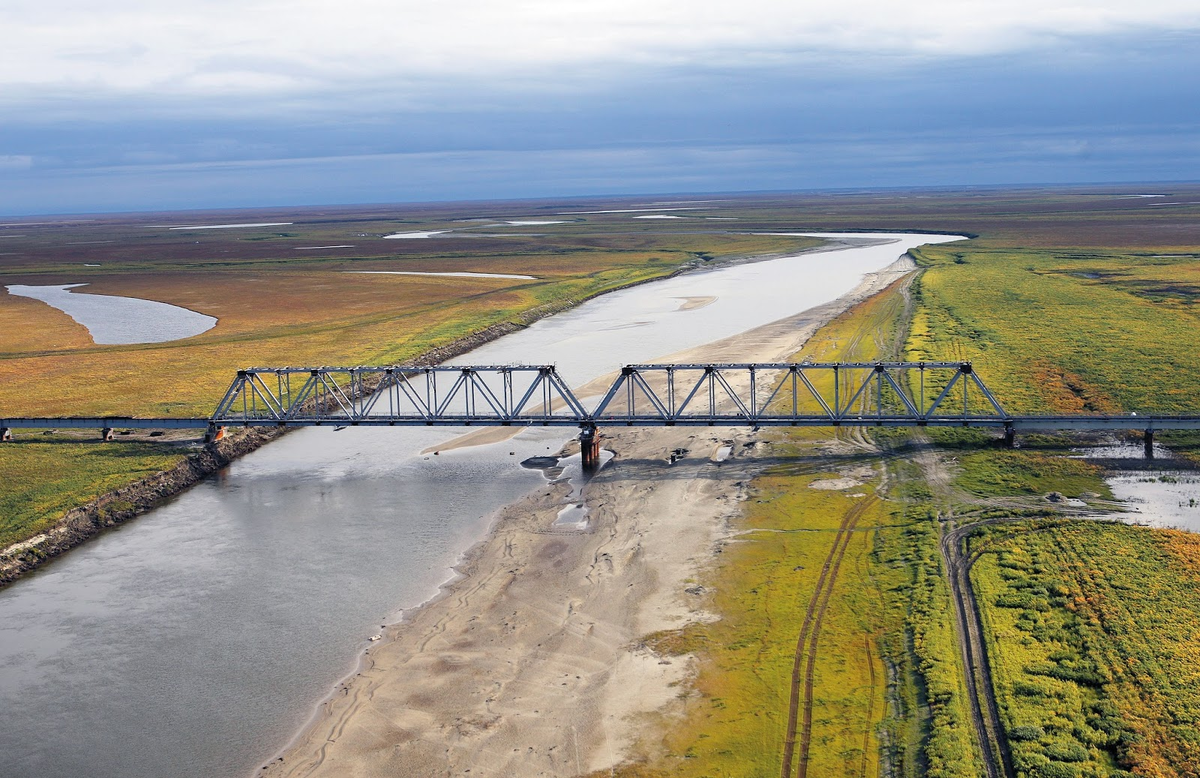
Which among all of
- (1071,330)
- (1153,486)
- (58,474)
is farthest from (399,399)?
(1071,330)

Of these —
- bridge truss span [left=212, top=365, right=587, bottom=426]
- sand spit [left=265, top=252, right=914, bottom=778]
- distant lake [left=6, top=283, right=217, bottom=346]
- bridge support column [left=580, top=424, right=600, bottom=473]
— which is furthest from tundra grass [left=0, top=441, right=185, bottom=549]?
distant lake [left=6, top=283, right=217, bottom=346]

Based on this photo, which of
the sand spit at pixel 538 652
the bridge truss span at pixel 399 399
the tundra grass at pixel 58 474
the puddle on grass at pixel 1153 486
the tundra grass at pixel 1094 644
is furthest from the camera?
the bridge truss span at pixel 399 399

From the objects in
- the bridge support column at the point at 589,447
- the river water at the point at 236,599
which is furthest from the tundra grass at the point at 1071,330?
the river water at the point at 236,599

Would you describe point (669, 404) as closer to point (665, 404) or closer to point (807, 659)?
point (665, 404)

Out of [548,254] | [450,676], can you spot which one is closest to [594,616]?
[450,676]

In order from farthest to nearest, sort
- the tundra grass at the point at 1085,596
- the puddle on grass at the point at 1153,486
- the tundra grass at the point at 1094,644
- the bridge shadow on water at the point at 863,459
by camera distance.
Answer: the bridge shadow on water at the point at 863,459, the puddle on grass at the point at 1153,486, the tundra grass at the point at 1085,596, the tundra grass at the point at 1094,644

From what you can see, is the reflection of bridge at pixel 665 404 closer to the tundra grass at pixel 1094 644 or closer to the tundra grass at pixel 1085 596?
the tundra grass at pixel 1085 596
